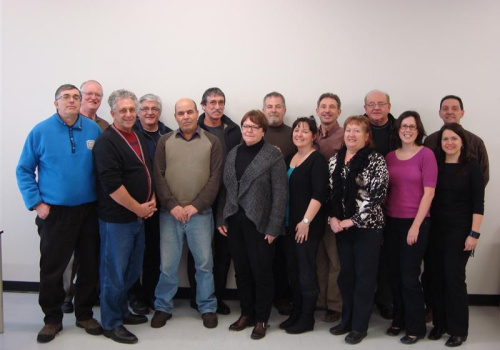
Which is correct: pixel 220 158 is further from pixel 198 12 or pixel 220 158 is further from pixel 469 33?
pixel 469 33

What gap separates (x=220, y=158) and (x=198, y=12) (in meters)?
1.46

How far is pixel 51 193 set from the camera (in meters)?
2.79

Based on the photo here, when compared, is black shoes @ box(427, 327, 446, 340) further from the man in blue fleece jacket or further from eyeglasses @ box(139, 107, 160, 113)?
eyeglasses @ box(139, 107, 160, 113)

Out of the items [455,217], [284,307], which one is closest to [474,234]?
[455,217]

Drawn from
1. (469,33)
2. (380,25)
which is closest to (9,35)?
(380,25)

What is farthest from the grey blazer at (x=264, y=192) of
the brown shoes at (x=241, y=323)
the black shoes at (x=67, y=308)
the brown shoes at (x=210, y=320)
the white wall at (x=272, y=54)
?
the black shoes at (x=67, y=308)

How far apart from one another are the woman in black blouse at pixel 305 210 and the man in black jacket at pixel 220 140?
0.64 metres

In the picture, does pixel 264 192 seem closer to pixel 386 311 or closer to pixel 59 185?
pixel 59 185

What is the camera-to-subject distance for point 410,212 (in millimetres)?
2809

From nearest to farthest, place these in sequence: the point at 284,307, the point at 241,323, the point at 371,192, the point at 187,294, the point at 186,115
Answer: the point at 371,192, the point at 186,115, the point at 241,323, the point at 284,307, the point at 187,294

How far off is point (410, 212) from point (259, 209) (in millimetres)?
1043

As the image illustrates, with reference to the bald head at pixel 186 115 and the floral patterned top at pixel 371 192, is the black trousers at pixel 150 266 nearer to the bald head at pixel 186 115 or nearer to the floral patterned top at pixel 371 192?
the bald head at pixel 186 115

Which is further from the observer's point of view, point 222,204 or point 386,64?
point 386,64

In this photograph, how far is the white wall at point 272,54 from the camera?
3.55 meters
